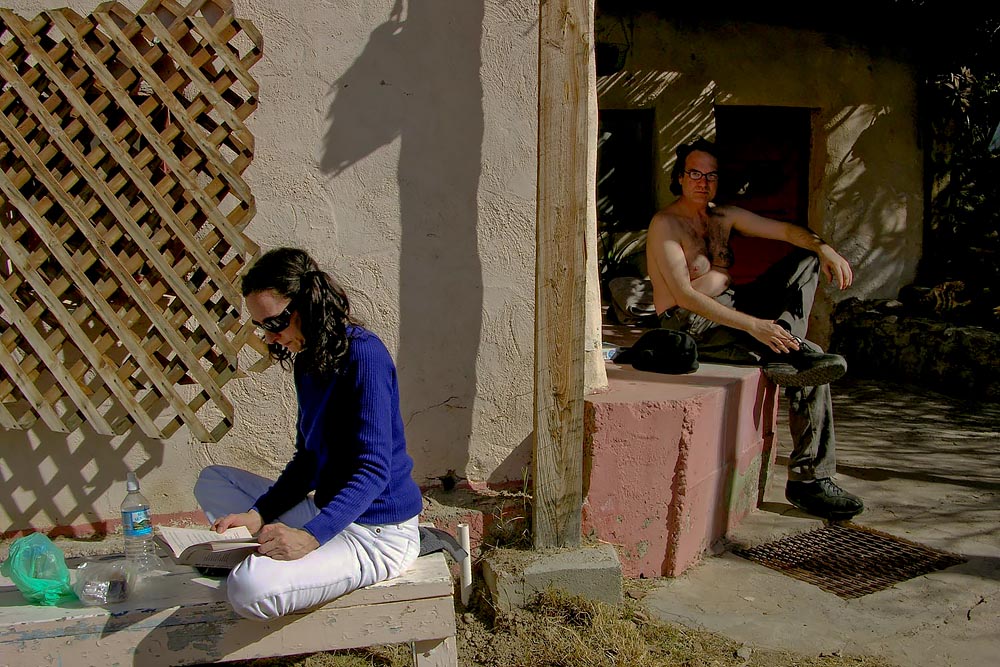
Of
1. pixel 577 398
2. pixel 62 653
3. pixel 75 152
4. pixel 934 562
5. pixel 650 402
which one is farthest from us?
pixel 934 562

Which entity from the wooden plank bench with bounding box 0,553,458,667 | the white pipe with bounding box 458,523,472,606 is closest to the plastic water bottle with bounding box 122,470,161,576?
the wooden plank bench with bounding box 0,553,458,667

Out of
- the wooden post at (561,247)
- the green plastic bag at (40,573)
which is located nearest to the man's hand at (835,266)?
the wooden post at (561,247)

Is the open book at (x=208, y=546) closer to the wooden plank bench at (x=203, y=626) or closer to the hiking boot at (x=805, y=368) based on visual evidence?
the wooden plank bench at (x=203, y=626)

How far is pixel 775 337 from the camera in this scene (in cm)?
390

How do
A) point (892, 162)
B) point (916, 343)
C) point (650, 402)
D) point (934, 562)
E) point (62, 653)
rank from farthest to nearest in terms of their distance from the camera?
point (892, 162) < point (916, 343) < point (934, 562) < point (650, 402) < point (62, 653)

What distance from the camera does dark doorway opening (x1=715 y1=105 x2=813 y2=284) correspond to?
851 centimetres

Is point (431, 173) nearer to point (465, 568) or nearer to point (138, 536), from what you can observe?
point (465, 568)

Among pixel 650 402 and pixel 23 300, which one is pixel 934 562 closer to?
pixel 650 402

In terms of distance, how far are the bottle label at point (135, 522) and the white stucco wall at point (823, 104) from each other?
234 inches

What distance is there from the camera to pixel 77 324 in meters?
2.91

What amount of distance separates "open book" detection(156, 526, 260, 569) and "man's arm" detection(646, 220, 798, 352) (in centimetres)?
218

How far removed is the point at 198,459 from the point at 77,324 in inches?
25.5

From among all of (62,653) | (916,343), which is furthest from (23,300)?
(916,343)

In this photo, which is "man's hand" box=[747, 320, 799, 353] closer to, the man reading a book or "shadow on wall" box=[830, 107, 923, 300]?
the man reading a book
